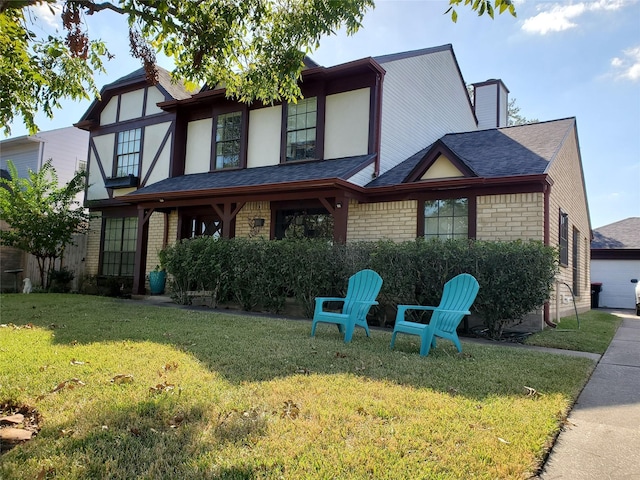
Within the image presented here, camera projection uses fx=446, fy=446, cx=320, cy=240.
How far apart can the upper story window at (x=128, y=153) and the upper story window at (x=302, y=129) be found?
19.8 ft

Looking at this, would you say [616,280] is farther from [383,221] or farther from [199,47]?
[199,47]

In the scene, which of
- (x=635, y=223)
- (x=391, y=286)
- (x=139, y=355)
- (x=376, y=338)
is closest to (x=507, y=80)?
(x=635, y=223)

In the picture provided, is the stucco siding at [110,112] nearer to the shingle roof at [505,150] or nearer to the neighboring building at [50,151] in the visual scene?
the neighboring building at [50,151]

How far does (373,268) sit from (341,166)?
11.0ft

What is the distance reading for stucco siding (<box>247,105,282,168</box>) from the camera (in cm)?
1227

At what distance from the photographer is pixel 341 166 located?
10.4 metres

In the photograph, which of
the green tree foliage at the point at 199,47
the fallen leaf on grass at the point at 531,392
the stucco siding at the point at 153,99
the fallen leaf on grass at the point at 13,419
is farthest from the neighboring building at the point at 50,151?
the fallen leaf on grass at the point at 531,392

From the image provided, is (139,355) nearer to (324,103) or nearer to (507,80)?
(324,103)

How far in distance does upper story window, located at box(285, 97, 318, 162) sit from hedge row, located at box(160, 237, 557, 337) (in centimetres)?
342

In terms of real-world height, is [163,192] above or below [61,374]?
above

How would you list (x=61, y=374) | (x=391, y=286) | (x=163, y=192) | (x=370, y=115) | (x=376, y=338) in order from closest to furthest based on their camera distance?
(x=61, y=374)
(x=376, y=338)
(x=391, y=286)
(x=370, y=115)
(x=163, y=192)

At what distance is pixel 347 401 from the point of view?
3252 mm

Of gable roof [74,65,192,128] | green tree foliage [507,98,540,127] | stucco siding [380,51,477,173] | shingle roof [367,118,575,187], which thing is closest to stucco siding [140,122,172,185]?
gable roof [74,65,192,128]

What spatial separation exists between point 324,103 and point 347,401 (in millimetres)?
9437
